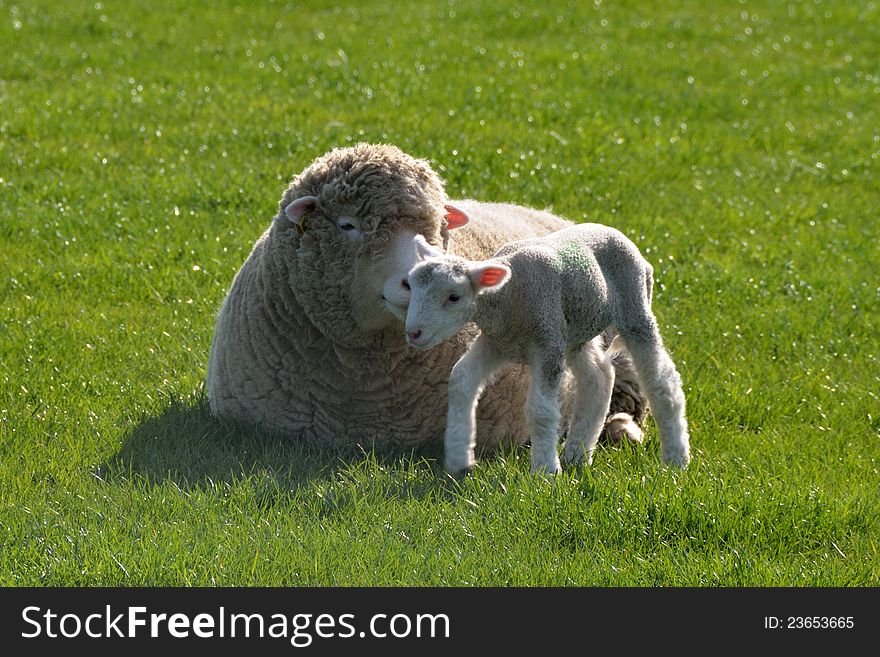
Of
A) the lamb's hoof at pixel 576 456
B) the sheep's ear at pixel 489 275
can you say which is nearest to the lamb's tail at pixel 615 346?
the lamb's hoof at pixel 576 456

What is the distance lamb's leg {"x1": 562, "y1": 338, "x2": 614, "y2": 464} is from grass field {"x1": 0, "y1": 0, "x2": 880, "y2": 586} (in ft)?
0.70

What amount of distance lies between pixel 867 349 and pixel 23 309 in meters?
5.08

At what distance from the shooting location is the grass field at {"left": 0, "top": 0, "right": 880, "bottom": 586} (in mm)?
Answer: 4799

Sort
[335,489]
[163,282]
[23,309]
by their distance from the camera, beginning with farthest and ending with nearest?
[163,282] < [23,309] < [335,489]

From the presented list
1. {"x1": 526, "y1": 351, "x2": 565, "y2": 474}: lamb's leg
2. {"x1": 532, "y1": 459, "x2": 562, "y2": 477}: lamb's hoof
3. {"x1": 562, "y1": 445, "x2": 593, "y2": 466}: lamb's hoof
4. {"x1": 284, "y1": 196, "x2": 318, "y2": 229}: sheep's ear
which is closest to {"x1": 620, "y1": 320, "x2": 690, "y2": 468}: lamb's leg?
{"x1": 562, "y1": 445, "x2": 593, "y2": 466}: lamb's hoof

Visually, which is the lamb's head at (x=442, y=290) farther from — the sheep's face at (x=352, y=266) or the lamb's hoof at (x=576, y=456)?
the lamb's hoof at (x=576, y=456)

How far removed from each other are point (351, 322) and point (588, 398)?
106 cm

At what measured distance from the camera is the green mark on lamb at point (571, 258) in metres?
4.96

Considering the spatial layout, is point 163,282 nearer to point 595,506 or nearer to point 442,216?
point 442,216

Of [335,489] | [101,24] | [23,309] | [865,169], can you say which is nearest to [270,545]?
[335,489]

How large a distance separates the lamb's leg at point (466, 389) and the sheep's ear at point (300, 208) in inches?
37.9

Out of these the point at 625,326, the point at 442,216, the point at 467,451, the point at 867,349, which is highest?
the point at 442,216

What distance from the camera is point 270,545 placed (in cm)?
463

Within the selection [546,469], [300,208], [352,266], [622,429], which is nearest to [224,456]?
[352,266]
